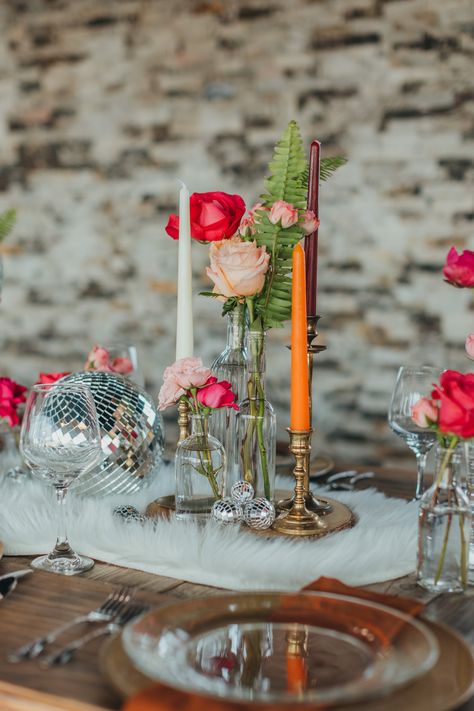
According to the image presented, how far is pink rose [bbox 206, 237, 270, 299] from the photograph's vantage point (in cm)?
94

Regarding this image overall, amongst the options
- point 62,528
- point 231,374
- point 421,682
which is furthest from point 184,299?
point 421,682

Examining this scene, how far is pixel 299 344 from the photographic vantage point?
917 millimetres

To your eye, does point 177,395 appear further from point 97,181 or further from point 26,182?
point 26,182

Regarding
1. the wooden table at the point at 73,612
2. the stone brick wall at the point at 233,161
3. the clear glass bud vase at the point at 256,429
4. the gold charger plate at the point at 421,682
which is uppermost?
the stone brick wall at the point at 233,161

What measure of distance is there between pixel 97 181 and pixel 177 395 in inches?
78.9

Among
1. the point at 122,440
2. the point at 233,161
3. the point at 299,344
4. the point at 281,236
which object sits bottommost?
the point at 122,440

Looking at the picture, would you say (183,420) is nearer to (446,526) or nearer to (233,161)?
(446,526)

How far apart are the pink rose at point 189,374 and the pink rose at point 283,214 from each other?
0.63 feet

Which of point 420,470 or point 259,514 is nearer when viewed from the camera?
point 259,514

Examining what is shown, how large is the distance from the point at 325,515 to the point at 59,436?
13.8 inches

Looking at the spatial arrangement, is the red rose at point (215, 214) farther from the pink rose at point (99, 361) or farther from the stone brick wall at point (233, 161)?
the stone brick wall at point (233, 161)

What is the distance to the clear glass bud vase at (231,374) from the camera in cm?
102

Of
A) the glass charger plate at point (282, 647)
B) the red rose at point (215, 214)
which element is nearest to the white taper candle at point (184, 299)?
the red rose at point (215, 214)

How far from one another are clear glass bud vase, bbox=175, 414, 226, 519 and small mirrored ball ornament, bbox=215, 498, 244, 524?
0.14 feet
